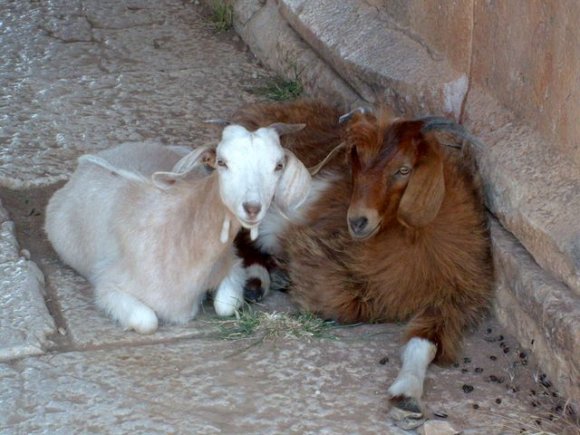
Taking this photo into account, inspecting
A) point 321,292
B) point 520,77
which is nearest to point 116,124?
point 321,292

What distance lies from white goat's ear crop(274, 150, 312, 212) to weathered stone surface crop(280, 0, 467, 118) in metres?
0.94

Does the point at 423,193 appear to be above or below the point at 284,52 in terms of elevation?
below

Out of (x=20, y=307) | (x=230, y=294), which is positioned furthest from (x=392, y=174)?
(x=20, y=307)

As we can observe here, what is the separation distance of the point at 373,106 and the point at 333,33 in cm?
71

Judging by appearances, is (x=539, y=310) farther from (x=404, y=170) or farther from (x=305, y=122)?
(x=305, y=122)

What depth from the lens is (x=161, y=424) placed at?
3.82 m

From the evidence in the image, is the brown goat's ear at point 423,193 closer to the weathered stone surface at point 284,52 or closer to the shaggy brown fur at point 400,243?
the shaggy brown fur at point 400,243

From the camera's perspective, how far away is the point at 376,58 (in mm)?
5430

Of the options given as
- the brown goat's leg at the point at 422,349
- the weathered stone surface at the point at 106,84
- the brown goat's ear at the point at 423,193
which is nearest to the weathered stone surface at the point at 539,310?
the brown goat's leg at the point at 422,349

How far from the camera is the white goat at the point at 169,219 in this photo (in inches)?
156

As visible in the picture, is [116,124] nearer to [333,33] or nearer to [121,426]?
[333,33]

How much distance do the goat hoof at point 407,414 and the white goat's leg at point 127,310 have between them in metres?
1.02

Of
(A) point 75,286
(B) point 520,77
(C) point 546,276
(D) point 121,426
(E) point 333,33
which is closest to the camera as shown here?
(D) point 121,426

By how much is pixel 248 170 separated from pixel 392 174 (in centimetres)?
59
